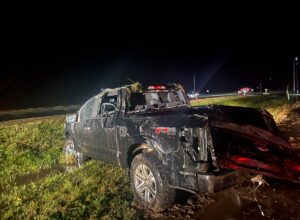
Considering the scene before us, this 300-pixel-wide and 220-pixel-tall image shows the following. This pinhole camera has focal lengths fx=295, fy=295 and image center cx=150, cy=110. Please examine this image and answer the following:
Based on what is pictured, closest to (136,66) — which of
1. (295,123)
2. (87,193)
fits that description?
(295,123)

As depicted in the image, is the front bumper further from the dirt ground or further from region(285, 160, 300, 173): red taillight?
region(285, 160, 300, 173): red taillight

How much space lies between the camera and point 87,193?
5.16 meters

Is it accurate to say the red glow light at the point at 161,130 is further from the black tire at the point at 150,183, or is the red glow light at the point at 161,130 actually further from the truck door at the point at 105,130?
the truck door at the point at 105,130

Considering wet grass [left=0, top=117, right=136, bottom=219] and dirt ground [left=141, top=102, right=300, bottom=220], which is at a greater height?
wet grass [left=0, top=117, right=136, bottom=219]

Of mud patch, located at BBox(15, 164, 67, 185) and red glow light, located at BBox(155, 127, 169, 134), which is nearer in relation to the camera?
red glow light, located at BBox(155, 127, 169, 134)

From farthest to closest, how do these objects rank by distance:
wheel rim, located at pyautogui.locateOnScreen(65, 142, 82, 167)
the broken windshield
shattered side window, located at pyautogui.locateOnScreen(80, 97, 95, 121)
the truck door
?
wheel rim, located at pyautogui.locateOnScreen(65, 142, 82, 167) → shattered side window, located at pyautogui.locateOnScreen(80, 97, 95, 121) → the broken windshield → the truck door

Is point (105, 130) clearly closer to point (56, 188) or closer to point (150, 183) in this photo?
point (56, 188)

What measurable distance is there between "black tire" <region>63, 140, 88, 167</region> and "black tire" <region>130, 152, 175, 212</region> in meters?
3.00

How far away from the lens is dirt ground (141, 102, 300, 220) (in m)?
4.17

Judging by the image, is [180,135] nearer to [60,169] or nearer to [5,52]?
[60,169]

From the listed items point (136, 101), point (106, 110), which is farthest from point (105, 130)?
point (136, 101)

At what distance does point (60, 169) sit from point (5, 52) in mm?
43020

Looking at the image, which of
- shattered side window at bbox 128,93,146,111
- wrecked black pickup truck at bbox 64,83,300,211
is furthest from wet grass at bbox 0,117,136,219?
shattered side window at bbox 128,93,146,111

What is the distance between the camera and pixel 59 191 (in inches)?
207
